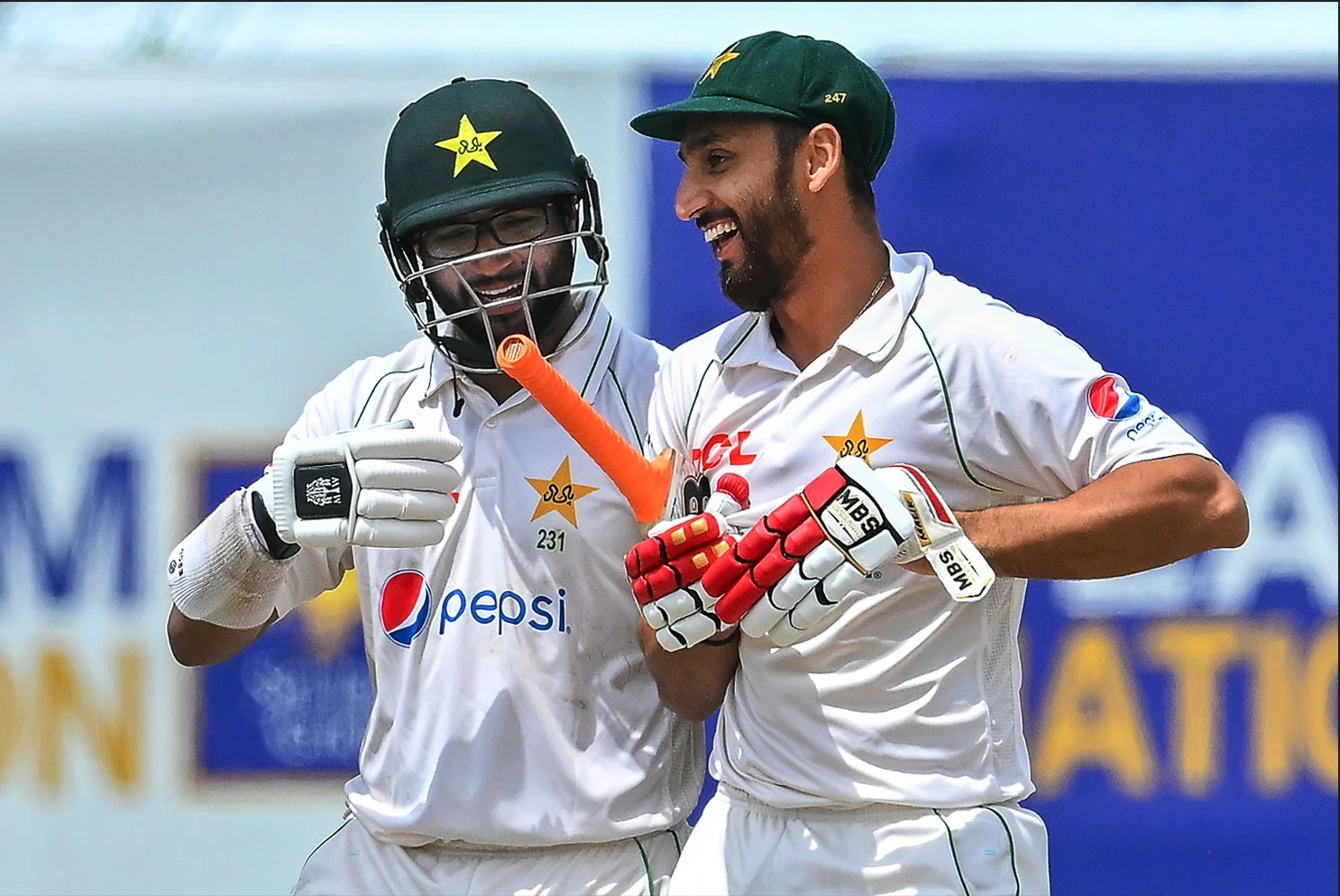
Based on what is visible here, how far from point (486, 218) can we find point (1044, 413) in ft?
2.48

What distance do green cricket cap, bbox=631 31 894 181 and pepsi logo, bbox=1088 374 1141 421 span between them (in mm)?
430

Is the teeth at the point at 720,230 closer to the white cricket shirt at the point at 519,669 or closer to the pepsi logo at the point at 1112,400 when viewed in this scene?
the white cricket shirt at the point at 519,669

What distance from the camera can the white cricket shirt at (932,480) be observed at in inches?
72.4

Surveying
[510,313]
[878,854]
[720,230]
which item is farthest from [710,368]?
[878,854]

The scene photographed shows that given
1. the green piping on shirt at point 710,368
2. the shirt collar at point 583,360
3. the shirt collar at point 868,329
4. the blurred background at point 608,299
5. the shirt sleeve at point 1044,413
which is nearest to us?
the shirt sleeve at point 1044,413

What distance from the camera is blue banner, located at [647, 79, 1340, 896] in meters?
3.06

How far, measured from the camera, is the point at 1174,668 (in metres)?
3.06

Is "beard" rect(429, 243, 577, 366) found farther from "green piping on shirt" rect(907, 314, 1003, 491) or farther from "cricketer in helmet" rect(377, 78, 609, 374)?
"green piping on shirt" rect(907, 314, 1003, 491)

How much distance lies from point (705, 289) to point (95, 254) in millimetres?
1116

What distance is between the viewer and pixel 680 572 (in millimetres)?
1821

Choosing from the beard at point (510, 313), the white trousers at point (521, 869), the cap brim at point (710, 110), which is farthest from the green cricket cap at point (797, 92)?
the white trousers at point (521, 869)

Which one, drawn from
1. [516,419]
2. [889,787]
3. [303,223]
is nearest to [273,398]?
[303,223]

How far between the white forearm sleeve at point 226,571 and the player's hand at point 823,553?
2.14ft

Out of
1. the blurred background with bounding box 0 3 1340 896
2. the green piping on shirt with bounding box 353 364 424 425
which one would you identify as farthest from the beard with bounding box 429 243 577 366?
the blurred background with bounding box 0 3 1340 896
